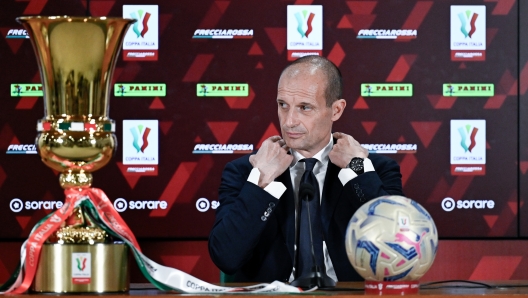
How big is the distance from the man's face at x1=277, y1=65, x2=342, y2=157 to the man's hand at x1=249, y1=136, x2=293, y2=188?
0.30ft

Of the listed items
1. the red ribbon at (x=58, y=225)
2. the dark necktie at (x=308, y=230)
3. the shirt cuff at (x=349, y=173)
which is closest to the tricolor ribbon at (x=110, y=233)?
the red ribbon at (x=58, y=225)

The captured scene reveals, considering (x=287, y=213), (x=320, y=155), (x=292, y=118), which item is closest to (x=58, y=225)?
(x=287, y=213)

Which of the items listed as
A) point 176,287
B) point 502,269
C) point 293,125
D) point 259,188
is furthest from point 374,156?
point 502,269

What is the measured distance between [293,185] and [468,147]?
1.90 m

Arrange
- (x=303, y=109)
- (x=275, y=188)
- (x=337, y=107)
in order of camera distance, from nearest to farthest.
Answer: (x=275, y=188) < (x=303, y=109) < (x=337, y=107)

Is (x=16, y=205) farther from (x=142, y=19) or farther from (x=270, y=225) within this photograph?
(x=270, y=225)

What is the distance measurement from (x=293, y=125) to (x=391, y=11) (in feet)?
6.02

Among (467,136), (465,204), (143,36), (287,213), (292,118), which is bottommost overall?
(287,213)

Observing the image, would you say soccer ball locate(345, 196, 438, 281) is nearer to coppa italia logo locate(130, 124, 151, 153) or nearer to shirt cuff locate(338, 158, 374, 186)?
shirt cuff locate(338, 158, 374, 186)

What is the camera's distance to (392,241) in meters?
2.19

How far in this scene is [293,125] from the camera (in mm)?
3281

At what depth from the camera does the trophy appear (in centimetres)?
223

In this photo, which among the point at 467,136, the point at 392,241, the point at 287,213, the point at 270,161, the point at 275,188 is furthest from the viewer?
the point at 467,136

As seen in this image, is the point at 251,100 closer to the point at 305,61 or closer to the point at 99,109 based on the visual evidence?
the point at 305,61
